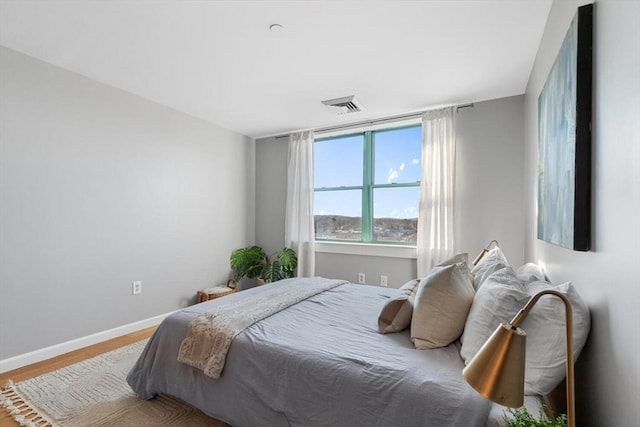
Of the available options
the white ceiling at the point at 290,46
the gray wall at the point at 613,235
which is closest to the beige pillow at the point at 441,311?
the gray wall at the point at 613,235

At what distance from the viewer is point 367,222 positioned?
395cm

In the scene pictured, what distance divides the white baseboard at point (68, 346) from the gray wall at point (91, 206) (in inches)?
2.1

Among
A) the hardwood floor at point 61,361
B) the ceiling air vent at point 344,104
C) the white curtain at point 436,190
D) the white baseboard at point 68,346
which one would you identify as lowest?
the hardwood floor at point 61,361

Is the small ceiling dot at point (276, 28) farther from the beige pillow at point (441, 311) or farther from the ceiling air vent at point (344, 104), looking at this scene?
the beige pillow at point (441, 311)

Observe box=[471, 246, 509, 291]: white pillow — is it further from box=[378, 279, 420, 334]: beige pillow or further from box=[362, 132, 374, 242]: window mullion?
box=[362, 132, 374, 242]: window mullion

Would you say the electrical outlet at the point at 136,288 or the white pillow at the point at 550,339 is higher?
the white pillow at the point at 550,339

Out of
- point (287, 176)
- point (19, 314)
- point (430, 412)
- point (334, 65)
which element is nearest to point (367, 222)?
point (287, 176)

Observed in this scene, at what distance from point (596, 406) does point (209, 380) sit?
159cm

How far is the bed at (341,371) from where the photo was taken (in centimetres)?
108

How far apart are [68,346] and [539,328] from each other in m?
3.40

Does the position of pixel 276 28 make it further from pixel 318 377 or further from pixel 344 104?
pixel 318 377

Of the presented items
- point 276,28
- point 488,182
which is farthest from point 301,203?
point 276,28

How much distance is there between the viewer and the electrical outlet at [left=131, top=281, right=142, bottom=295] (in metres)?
3.14

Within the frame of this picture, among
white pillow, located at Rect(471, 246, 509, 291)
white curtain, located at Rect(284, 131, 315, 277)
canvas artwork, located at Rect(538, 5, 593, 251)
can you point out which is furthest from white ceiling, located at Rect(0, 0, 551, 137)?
white pillow, located at Rect(471, 246, 509, 291)
